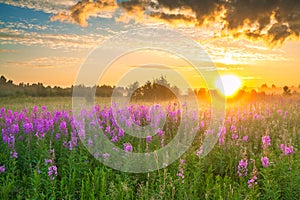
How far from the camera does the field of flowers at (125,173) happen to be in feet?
14.4

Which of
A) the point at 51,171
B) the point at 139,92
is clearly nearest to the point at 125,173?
the point at 51,171

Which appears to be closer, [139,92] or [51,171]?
[51,171]

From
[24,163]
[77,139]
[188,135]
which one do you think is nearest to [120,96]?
[188,135]

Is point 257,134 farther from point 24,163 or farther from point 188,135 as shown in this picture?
point 24,163

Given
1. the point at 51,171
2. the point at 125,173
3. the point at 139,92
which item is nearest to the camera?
the point at 51,171

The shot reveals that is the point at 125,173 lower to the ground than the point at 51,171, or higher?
lower

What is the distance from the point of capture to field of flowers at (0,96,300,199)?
440 cm

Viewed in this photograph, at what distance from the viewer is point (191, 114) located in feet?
28.2

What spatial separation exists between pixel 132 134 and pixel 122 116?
0.79 m

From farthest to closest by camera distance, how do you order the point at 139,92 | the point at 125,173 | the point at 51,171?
the point at 139,92 → the point at 125,173 → the point at 51,171

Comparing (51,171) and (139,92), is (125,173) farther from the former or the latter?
(139,92)

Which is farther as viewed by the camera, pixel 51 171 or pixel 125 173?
pixel 125 173

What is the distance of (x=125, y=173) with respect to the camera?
16.8 feet

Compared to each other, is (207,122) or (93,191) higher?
(207,122)
